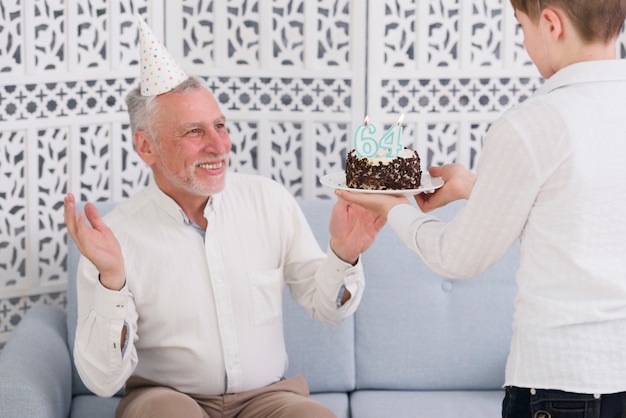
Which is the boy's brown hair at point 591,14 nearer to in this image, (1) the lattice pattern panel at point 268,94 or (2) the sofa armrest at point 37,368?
(2) the sofa armrest at point 37,368

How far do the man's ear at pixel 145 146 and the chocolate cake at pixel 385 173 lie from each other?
2.21ft

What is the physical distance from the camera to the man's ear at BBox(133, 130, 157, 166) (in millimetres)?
2541

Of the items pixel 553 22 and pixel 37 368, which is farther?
pixel 37 368

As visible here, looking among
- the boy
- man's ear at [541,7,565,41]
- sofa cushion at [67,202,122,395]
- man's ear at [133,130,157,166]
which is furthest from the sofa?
man's ear at [541,7,565,41]

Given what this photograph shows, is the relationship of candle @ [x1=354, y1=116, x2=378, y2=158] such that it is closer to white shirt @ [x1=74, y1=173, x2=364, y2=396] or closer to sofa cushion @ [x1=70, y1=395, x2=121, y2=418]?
white shirt @ [x1=74, y1=173, x2=364, y2=396]

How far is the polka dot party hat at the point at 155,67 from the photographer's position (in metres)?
2.46

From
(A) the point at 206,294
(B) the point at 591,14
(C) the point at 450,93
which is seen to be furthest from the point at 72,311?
(B) the point at 591,14

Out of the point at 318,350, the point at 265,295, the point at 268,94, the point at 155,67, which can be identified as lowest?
the point at 318,350

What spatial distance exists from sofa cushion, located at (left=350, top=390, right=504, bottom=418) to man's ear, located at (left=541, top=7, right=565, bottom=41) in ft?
4.50

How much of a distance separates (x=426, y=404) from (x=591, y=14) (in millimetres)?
1486

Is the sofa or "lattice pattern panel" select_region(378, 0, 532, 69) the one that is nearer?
the sofa

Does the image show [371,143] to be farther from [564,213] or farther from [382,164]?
[564,213]

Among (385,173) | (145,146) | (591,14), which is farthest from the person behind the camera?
(145,146)

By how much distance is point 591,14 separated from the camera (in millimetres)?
1561
